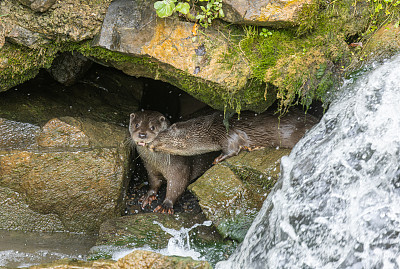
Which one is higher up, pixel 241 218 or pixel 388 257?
pixel 388 257

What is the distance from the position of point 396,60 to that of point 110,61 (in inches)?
94.3

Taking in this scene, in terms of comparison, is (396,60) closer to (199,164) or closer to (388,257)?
(388,257)

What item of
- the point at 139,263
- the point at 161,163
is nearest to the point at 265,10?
the point at 139,263

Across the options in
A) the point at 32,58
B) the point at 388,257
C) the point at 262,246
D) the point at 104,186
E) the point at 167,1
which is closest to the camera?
the point at 388,257

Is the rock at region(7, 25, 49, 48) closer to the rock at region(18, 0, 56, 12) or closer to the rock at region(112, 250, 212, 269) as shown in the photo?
the rock at region(18, 0, 56, 12)

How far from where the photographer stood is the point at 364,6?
401 centimetres

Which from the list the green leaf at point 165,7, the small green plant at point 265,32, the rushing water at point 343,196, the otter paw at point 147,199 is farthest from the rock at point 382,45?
the otter paw at point 147,199

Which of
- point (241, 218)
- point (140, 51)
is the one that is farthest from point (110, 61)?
point (241, 218)

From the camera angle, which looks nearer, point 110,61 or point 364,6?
point 364,6

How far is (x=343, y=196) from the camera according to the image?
3016 millimetres

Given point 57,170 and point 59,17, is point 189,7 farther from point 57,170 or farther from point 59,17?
point 57,170

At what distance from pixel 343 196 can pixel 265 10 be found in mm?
1561

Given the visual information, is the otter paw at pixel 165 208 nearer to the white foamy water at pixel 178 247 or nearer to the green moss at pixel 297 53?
the white foamy water at pixel 178 247

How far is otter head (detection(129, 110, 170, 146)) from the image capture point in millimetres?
4890
